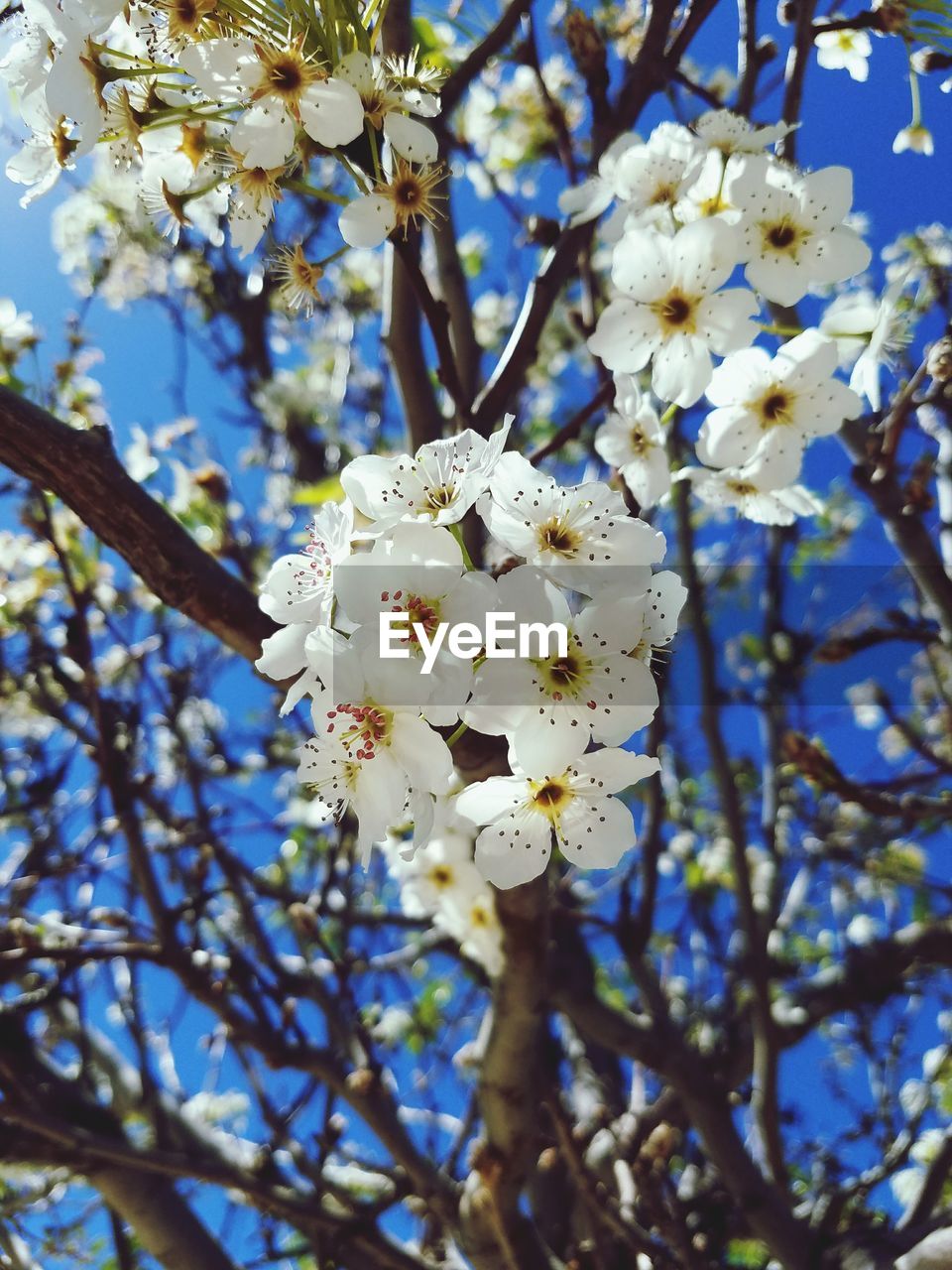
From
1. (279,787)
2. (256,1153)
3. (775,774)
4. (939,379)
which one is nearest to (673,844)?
(775,774)

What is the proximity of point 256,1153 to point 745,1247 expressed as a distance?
232cm

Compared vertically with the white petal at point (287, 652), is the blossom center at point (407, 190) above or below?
above

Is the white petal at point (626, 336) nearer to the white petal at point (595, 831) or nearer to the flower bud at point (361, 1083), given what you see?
the white petal at point (595, 831)

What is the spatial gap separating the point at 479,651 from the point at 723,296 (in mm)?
600

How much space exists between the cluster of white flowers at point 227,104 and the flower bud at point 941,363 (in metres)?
0.76

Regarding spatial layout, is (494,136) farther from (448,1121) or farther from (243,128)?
(448,1121)

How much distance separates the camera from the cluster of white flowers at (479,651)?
0.77m

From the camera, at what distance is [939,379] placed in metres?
1.33

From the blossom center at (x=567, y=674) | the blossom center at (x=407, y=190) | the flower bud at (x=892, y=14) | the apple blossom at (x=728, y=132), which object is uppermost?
the flower bud at (x=892, y=14)

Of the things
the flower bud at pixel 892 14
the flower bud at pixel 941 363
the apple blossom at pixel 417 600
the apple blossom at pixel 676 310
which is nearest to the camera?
the apple blossom at pixel 417 600

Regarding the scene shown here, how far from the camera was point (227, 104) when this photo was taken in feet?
3.39

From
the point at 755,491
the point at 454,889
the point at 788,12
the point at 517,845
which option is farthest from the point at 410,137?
the point at 454,889

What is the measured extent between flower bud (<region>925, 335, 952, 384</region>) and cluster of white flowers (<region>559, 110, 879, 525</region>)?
0.14m

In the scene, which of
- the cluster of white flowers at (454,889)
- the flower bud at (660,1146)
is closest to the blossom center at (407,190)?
the cluster of white flowers at (454,889)
